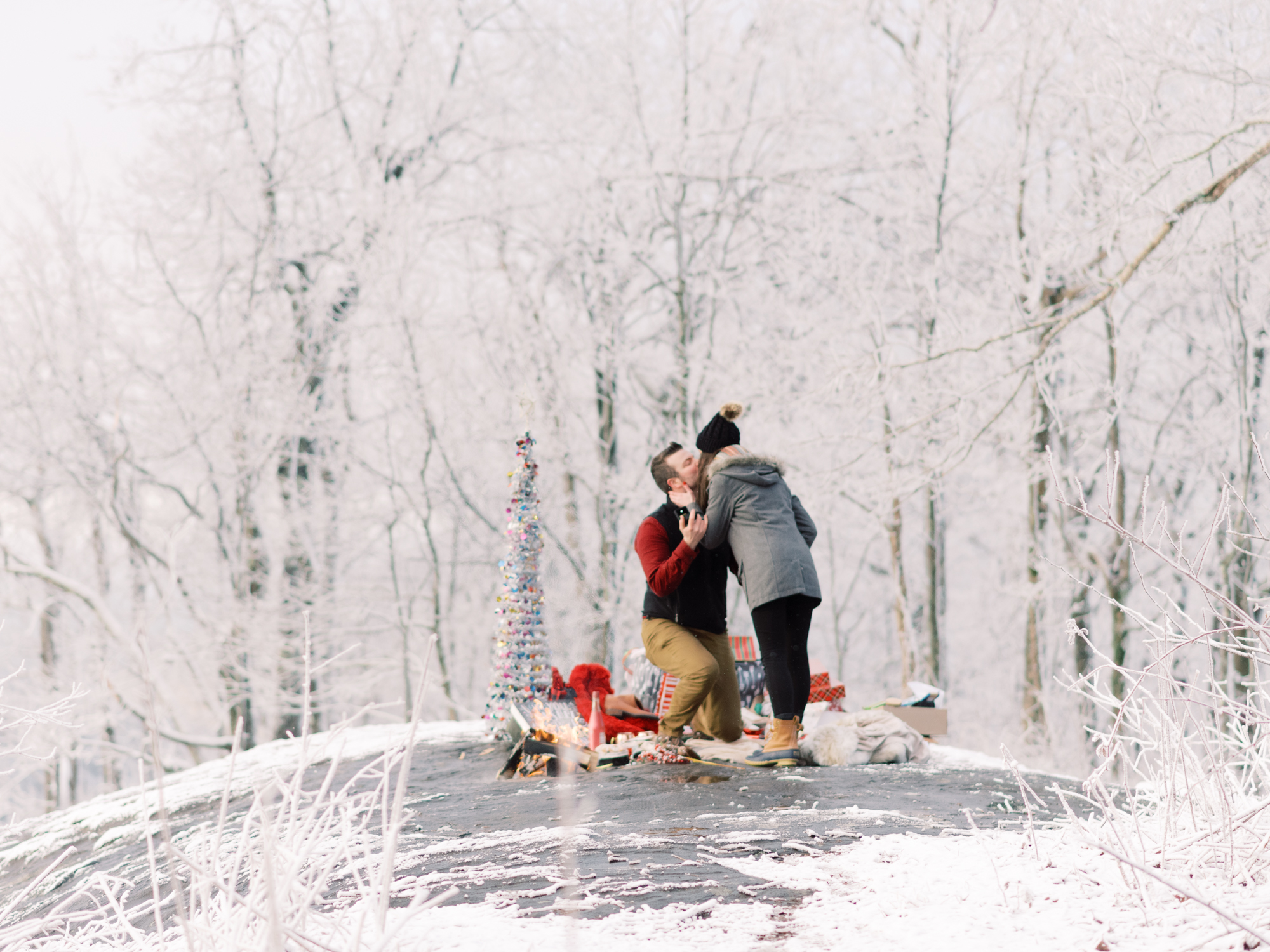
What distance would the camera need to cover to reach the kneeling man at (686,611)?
5.57 metres

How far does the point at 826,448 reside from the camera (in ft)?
44.9

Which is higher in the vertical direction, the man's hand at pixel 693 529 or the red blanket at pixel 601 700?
the man's hand at pixel 693 529

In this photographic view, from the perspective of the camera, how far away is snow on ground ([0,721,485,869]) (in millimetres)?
5535

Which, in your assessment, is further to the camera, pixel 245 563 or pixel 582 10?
pixel 582 10

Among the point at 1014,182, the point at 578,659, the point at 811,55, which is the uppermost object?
the point at 811,55

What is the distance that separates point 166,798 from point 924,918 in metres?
5.43

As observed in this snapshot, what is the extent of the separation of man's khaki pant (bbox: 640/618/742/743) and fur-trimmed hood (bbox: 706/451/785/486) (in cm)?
101

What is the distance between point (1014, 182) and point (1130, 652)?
11455 millimetres

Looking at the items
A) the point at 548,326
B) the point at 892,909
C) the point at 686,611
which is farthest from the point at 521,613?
the point at 548,326

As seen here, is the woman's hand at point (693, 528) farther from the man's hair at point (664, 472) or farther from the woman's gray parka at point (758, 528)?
the man's hair at point (664, 472)

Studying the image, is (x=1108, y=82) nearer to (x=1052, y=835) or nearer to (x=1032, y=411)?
(x=1032, y=411)

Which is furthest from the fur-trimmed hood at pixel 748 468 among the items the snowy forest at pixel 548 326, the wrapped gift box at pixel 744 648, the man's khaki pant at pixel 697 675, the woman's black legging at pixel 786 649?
the snowy forest at pixel 548 326

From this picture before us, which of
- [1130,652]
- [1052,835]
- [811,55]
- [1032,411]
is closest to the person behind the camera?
[1052,835]

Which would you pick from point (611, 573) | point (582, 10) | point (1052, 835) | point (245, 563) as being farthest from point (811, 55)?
point (1052, 835)
